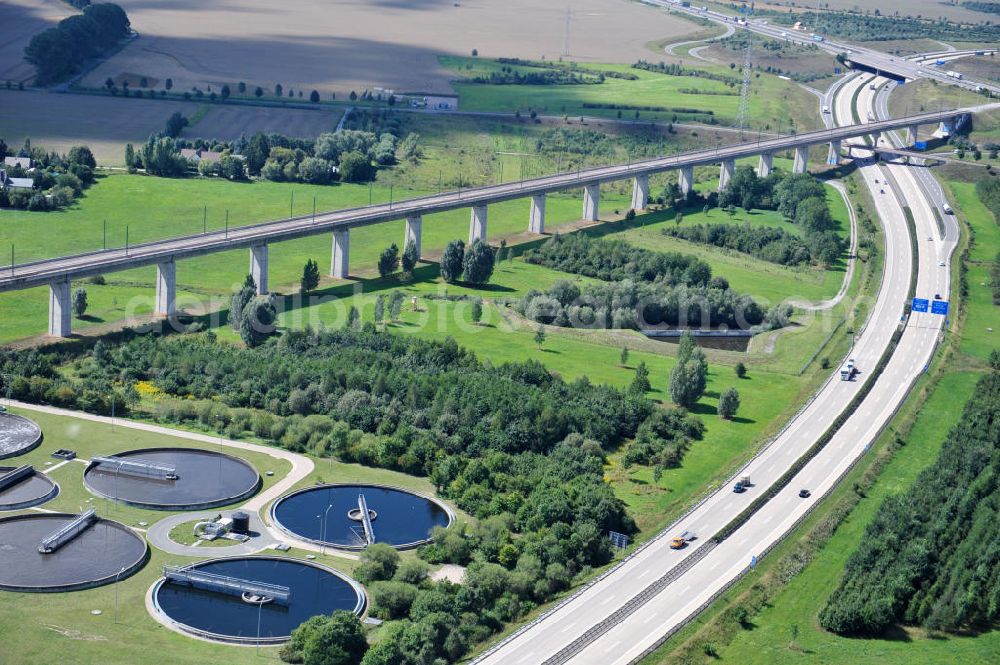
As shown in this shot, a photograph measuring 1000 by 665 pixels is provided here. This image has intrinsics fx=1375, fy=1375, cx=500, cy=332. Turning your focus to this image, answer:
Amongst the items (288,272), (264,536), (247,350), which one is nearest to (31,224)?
(288,272)

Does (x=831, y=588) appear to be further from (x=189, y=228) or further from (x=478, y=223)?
(x=189, y=228)

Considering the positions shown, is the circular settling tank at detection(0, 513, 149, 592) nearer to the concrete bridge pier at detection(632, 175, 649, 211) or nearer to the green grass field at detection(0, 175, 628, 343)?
the green grass field at detection(0, 175, 628, 343)

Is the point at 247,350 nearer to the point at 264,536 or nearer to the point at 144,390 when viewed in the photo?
the point at 144,390

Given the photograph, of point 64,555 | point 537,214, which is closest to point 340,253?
point 537,214

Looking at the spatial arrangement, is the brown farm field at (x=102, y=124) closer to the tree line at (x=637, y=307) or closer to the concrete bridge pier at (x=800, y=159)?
the concrete bridge pier at (x=800, y=159)

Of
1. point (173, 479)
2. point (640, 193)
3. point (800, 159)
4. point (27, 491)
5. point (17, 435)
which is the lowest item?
point (27, 491)

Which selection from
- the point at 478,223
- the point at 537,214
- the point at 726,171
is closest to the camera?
the point at 478,223
